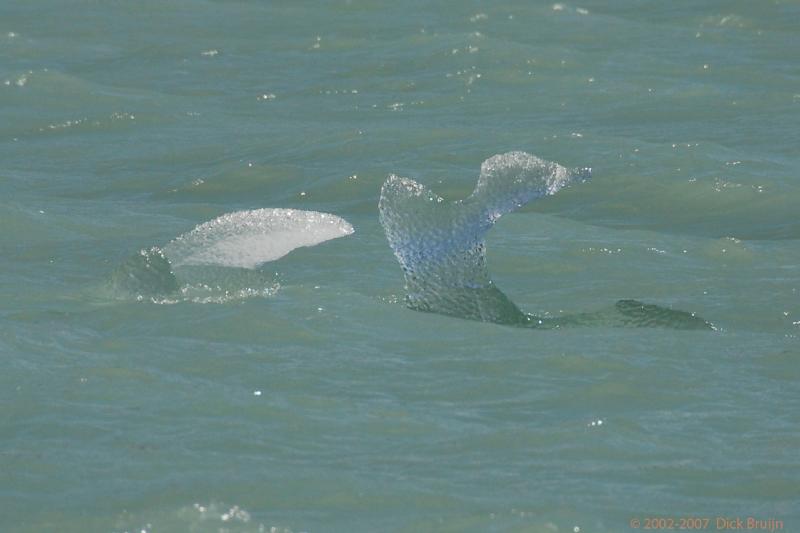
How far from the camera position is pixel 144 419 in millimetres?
4574

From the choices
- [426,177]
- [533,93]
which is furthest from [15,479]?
[533,93]

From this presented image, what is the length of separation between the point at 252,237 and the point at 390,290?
1.66ft

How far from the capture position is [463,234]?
5820 mm

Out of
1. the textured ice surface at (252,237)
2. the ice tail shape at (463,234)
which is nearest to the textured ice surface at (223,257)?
the textured ice surface at (252,237)

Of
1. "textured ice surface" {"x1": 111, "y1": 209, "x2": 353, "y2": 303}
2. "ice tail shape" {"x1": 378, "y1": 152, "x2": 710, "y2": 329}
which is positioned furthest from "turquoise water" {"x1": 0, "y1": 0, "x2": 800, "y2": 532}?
"ice tail shape" {"x1": 378, "y1": 152, "x2": 710, "y2": 329}

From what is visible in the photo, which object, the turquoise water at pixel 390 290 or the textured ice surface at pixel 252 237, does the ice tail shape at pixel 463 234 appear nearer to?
the turquoise water at pixel 390 290

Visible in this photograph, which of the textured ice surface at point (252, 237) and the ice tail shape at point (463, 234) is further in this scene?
the textured ice surface at point (252, 237)

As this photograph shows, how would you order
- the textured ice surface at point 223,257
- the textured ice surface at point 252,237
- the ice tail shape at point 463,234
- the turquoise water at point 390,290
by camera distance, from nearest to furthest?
the turquoise water at point 390,290 → the ice tail shape at point 463,234 → the textured ice surface at point 223,257 → the textured ice surface at point 252,237

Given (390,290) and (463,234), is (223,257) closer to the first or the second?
(390,290)

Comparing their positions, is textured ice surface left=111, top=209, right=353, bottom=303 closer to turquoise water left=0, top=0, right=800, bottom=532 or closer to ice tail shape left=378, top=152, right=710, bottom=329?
turquoise water left=0, top=0, right=800, bottom=532

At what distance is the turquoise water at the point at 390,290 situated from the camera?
163 inches

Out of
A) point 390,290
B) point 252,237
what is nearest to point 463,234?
point 390,290

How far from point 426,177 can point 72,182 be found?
1.73m

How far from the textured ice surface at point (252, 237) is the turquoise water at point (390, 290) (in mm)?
89
